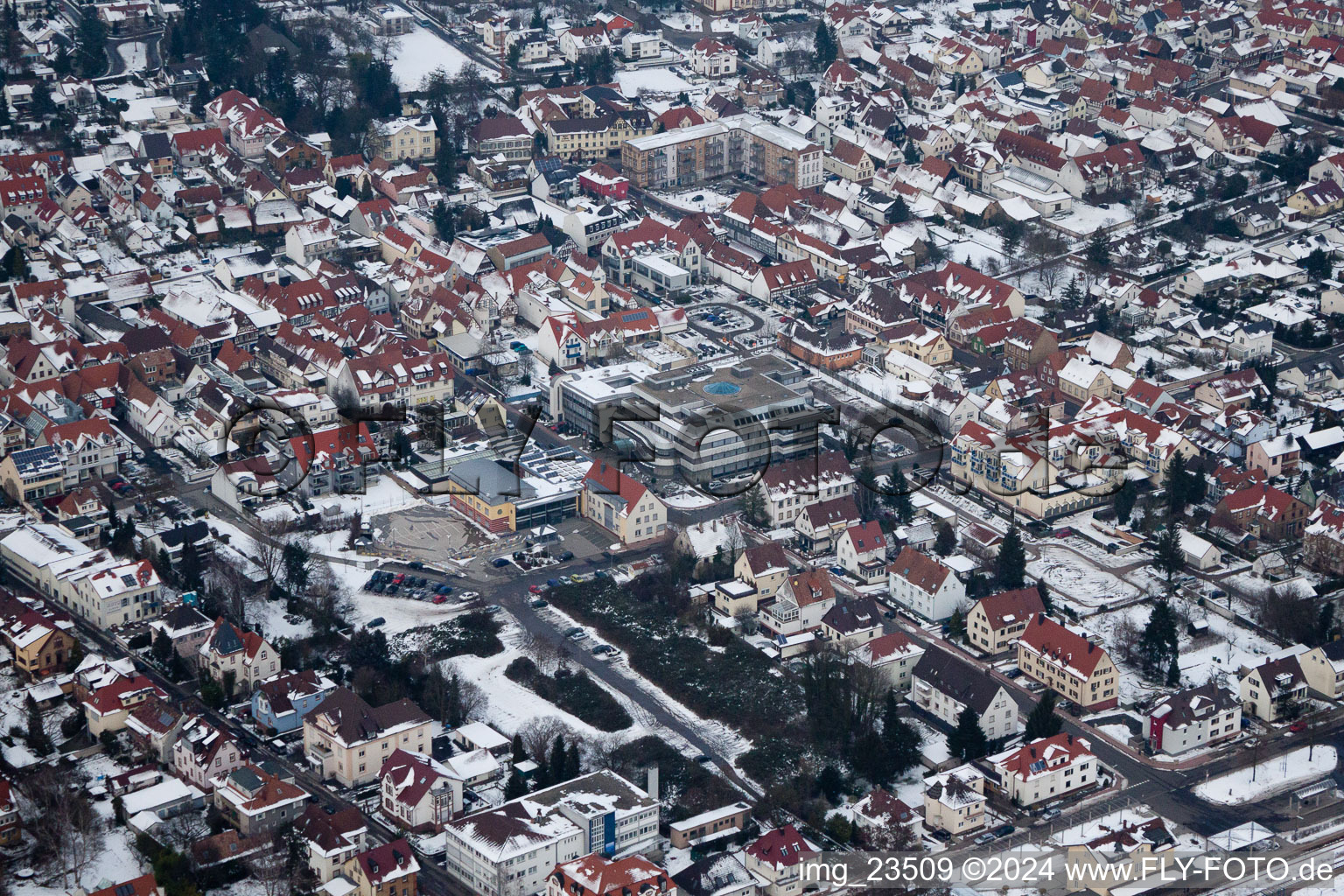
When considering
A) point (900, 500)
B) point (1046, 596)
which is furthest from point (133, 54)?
point (1046, 596)

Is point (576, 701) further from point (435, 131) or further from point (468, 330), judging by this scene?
point (435, 131)

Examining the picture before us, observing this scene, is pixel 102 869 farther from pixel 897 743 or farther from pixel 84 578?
pixel 897 743

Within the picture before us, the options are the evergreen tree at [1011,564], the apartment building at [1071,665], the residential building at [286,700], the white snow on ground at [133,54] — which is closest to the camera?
the residential building at [286,700]

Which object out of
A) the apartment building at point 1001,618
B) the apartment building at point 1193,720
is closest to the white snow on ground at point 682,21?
the apartment building at point 1001,618

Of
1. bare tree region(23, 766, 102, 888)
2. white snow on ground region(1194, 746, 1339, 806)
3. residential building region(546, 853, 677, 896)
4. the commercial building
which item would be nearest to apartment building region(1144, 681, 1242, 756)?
white snow on ground region(1194, 746, 1339, 806)

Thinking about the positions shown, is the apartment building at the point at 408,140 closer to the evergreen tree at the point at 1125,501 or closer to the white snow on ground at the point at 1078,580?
the evergreen tree at the point at 1125,501

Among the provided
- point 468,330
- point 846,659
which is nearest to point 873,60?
point 468,330
